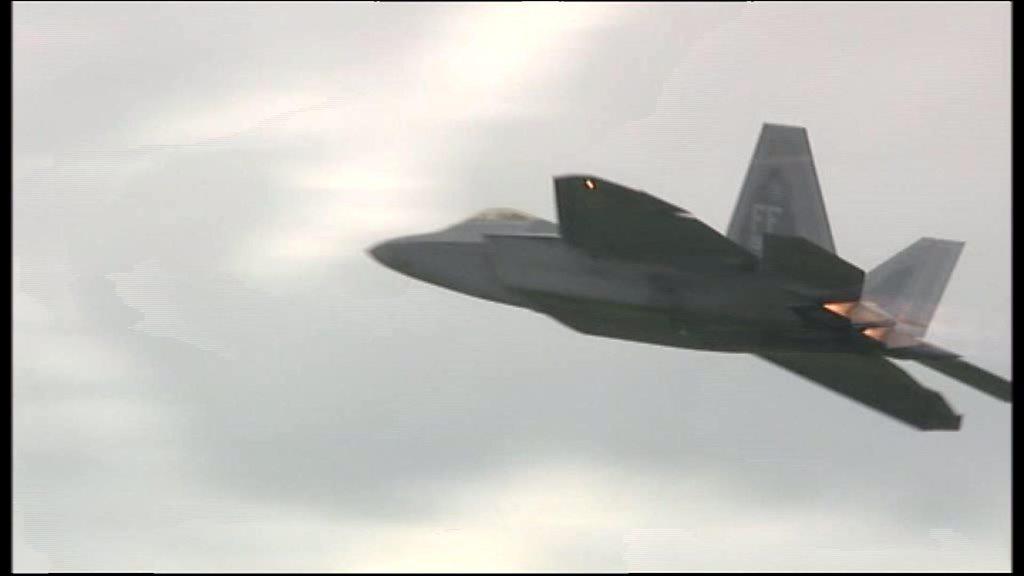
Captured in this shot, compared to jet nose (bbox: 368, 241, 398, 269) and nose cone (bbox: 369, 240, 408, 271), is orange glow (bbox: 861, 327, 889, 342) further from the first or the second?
jet nose (bbox: 368, 241, 398, 269)

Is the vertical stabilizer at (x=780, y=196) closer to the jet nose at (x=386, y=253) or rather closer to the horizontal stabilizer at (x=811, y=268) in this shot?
the horizontal stabilizer at (x=811, y=268)

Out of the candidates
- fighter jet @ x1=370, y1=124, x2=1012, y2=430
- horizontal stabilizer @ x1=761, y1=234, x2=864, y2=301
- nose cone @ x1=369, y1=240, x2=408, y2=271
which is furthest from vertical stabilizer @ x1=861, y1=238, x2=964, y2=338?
nose cone @ x1=369, y1=240, x2=408, y2=271

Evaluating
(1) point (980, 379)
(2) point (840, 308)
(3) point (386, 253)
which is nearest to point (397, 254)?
(3) point (386, 253)

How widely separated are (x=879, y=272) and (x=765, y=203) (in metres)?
3.90

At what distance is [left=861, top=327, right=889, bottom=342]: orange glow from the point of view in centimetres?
4378

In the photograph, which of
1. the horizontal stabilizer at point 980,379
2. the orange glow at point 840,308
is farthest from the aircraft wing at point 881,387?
the orange glow at point 840,308

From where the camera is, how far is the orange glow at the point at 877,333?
4378 centimetres

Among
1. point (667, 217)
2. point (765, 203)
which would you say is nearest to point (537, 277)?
point (667, 217)

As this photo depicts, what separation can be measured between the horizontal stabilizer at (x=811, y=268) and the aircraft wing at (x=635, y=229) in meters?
1.41

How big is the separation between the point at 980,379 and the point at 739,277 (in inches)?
321

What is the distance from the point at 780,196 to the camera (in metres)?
47.1

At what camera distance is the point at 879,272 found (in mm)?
46969

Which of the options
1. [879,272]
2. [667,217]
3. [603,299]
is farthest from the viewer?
[879,272]

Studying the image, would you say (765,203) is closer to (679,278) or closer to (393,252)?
(679,278)
